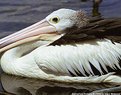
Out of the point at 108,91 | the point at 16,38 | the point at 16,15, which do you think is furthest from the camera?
the point at 16,15

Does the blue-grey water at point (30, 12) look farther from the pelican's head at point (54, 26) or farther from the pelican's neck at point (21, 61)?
the pelican's head at point (54, 26)

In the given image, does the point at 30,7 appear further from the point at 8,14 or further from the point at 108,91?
the point at 108,91

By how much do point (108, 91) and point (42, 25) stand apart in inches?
50.2

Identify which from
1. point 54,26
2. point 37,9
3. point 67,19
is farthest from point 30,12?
point 67,19

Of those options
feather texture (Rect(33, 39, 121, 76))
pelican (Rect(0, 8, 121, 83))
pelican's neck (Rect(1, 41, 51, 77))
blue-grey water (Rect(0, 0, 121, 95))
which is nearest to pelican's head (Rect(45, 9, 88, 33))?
pelican (Rect(0, 8, 121, 83))

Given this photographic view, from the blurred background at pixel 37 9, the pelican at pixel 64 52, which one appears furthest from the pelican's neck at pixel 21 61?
the blurred background at pixel 37 9

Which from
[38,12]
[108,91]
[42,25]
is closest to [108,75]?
[108,91]

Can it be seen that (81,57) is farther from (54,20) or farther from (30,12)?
(30,12)

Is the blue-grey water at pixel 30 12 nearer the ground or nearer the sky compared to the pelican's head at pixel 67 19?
nearer the ground

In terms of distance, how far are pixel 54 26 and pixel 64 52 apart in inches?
22.5

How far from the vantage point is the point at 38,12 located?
8.81 meters

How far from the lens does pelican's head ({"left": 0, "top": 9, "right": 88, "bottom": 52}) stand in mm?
6264

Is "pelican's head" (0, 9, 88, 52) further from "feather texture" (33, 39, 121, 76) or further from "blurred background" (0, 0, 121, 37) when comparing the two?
"blurred background" (0, 0, 121, 37)

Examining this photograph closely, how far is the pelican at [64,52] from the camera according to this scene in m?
5.84
